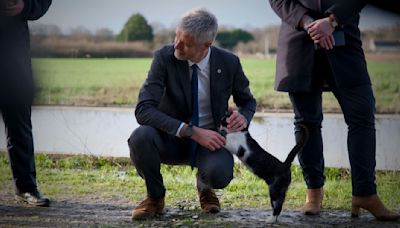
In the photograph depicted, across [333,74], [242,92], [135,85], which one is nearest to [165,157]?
[242,92]

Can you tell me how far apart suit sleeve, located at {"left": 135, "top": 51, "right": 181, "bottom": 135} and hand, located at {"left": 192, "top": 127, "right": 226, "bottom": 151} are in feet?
0.33

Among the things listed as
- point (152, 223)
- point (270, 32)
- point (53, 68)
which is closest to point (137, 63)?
point (270, 32)

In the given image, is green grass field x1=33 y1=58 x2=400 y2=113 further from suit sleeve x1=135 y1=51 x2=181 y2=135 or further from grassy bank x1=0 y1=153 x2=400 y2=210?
suit sleeve x1=135 y1=51 x2=181 y2=135

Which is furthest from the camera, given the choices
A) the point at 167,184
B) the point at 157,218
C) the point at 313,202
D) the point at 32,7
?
the point at 167,184

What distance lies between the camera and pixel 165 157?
10.5ft

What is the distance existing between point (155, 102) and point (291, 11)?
33.5 inches

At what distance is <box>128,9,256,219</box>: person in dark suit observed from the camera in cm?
302

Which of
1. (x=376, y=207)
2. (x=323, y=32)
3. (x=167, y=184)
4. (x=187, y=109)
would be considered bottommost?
(x=167, y=184)

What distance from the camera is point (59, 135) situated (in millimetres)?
5359

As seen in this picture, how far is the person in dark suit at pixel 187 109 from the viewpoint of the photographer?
9.91 ft

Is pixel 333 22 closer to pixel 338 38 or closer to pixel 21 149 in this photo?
pixel 338 38

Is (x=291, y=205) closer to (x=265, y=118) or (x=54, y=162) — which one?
(x=265, y=118)

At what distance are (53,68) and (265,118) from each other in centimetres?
411

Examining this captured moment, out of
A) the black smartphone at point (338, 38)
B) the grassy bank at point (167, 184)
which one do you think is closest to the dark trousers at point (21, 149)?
the grassy bank at point (167, 184)
